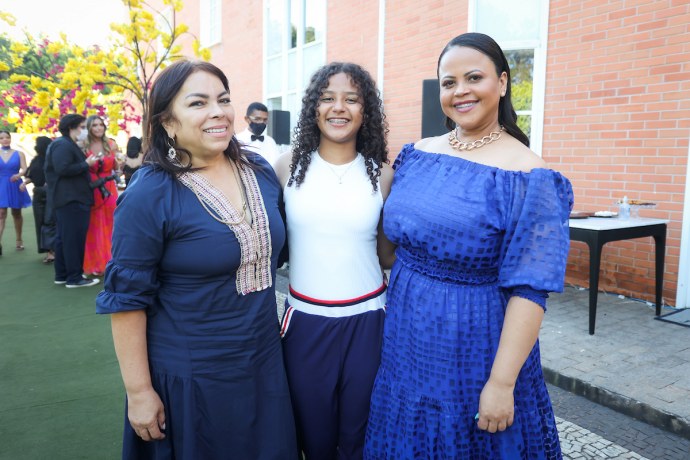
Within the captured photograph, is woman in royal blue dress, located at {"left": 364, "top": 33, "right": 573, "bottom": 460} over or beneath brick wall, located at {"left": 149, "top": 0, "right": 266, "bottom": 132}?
beneath

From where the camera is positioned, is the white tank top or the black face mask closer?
the white tank top

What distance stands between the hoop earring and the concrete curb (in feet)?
9.87

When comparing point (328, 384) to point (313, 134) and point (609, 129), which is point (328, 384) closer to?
point (313, 134)

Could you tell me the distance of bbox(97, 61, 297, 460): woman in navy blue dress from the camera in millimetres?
1606

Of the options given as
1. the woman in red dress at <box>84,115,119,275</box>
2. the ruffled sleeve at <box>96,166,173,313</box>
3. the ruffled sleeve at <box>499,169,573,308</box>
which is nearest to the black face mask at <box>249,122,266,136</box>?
the woman in red dress at <box>84,115,119,275</box>

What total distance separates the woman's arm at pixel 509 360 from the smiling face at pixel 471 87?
25.1 inches

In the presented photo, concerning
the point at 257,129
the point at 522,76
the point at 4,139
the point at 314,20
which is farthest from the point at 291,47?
the point at 522,76

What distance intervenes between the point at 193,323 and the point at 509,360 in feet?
3.32

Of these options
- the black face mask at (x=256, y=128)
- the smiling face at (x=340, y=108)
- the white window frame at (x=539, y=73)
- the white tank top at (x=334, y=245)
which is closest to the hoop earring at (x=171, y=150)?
the white tank top at (x=334, y=245)

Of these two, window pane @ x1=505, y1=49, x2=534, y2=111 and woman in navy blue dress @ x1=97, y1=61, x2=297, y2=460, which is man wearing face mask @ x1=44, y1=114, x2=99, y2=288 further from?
window pane @ x1=505, y1=49, x2=534, y2=111

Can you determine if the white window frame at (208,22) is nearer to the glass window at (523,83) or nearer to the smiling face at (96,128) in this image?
the smiling face at (96,128)

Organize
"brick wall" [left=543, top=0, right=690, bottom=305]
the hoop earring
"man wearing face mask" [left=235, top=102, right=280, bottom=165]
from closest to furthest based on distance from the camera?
the hoop earring
"brick wall" [left=543, top=0, right=690, bottom=305]
"man wearing face mask" [left=235, top=102, right=280, bottom=165]

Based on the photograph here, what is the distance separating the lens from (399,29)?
8.04 meters

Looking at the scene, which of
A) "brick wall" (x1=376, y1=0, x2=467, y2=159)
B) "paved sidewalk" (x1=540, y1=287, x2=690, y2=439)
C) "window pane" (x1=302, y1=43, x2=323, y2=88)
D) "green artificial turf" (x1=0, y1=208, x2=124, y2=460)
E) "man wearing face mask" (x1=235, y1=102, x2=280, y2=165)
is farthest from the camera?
"window pane" (x1=302, y1=43, x2=323, y2=88)
